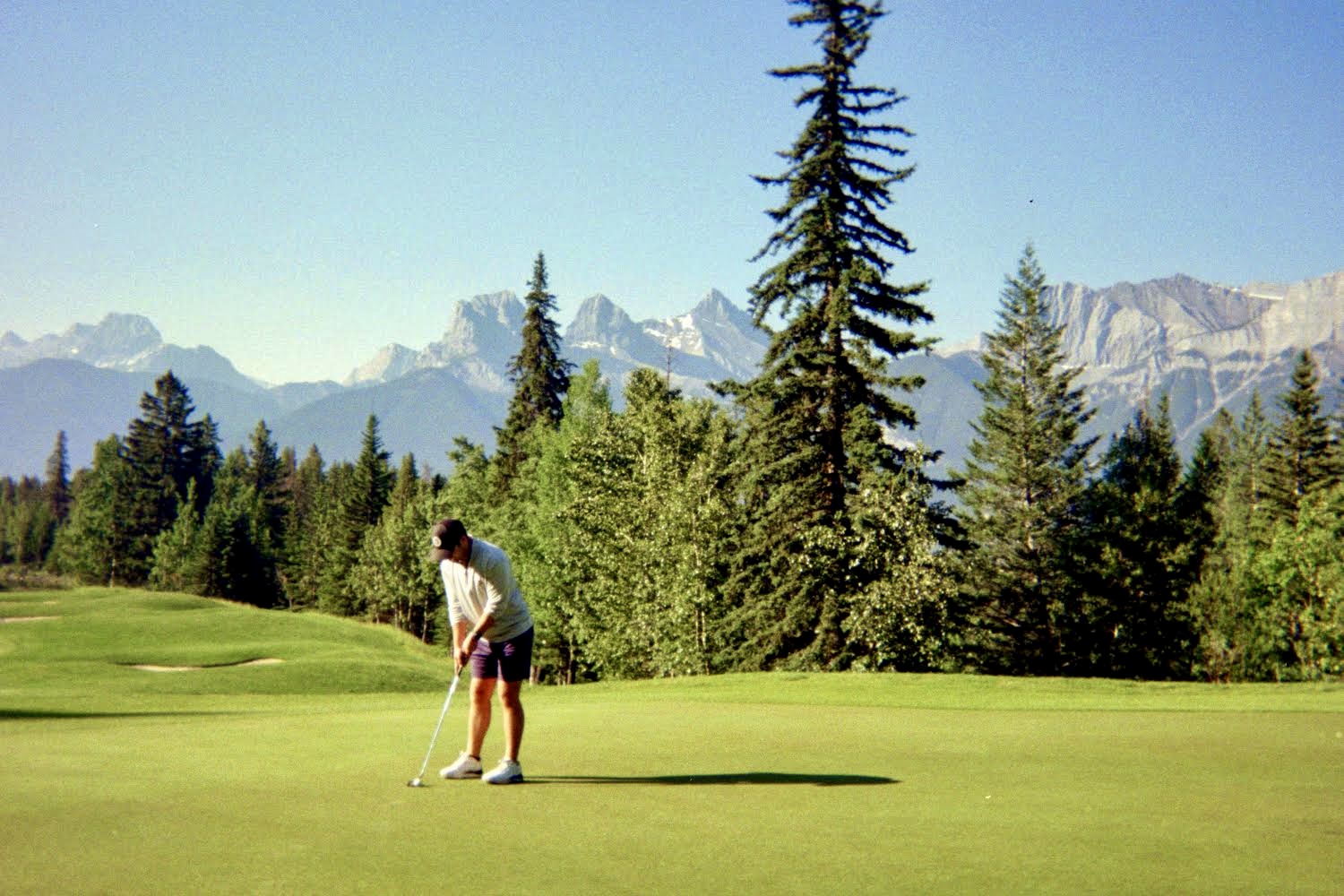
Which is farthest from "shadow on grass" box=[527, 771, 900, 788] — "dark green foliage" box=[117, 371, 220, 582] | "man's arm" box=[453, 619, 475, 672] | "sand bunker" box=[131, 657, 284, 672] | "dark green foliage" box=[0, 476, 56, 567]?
"dark green foliage" box=[0, 476, 56, 567]

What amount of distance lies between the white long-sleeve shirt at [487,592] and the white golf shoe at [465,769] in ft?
3.45

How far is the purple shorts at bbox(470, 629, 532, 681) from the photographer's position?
30.4 feet

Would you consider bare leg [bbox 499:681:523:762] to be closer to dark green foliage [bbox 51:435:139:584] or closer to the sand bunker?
the sand bunker

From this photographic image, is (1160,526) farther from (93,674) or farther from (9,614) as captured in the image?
(9,614)

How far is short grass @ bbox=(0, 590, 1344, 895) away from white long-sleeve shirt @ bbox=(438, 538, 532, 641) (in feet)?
4.50

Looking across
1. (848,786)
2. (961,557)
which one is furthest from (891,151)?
(848,786)

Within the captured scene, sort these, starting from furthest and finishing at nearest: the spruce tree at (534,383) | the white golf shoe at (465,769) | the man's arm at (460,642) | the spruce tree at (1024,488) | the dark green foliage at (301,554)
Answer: the dark green foliage at (301,554) < the spruce tree at (534,383) < the spruce tree at (1024,488) < the man's arm at (460,642) < the white golf shoe at (465,769)

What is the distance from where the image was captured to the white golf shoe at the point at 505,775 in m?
8.61

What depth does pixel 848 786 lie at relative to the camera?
8453 millimetres

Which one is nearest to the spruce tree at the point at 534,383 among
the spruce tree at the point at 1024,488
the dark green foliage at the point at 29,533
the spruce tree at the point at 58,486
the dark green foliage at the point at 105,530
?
the spruce tree at the point at 1024,488

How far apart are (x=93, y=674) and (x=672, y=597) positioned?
68.0ft

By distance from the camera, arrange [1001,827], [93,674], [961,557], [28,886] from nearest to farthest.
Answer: [28,886] → [1001,827] → [93,674] → [961,557]

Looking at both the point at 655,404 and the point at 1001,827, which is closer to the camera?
the point at 1001,827

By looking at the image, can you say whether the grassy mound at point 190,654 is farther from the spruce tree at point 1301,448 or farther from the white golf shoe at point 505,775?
the spruce tree at point 1301,448
